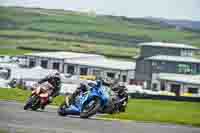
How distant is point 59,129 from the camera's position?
837cm

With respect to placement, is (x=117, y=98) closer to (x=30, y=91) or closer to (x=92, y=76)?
(x=92, y=76)

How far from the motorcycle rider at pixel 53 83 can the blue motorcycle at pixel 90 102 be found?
0.23 meters

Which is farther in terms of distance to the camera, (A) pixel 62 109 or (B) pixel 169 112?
(A) pixel 62 109

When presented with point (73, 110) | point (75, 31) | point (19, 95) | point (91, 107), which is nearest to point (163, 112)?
point (91, 107)

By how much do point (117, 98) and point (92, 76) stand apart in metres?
0.45

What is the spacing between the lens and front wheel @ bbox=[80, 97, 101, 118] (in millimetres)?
8828

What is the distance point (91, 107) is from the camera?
8.86 m

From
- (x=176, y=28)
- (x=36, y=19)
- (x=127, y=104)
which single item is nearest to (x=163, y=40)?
(x=176, y=28)

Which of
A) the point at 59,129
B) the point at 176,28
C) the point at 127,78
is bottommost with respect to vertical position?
the point at 59,129

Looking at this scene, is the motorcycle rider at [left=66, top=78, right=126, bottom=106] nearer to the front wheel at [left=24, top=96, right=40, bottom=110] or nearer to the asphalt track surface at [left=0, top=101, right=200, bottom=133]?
Result: the asphalt track surface at [left=0, top=101, right=200, bottom=133]

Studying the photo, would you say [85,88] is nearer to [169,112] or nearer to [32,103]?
[32,103]

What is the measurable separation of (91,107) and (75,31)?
3.69ft

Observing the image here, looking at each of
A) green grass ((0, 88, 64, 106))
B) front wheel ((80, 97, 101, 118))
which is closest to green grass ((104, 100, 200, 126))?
front wheel ((80, 97, 101, 118))

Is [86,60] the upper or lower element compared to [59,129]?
upper
